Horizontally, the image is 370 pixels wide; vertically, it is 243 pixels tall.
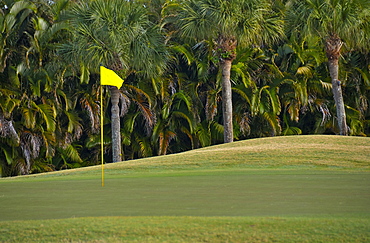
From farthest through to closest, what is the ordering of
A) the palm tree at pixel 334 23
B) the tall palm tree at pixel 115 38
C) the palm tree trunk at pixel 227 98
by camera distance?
1. the palm tree trunk at pixel 227 98
2. the palm tree at pixel 334 23
3. the tall palm tree at pixel 115 38

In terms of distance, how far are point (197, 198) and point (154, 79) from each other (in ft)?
66.3

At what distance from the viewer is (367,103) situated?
33406mm

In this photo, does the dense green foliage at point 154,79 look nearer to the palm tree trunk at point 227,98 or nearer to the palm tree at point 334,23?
the palm tree at point 334,23

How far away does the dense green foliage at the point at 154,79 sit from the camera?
25328 mm

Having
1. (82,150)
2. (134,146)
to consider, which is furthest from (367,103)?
(82,150)

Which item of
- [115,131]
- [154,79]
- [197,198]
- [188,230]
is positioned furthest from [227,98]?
[188,230]

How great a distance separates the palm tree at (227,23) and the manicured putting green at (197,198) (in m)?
13.6

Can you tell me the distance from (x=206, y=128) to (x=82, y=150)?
6.64 m

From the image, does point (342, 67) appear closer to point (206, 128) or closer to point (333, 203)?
point (206, 128)

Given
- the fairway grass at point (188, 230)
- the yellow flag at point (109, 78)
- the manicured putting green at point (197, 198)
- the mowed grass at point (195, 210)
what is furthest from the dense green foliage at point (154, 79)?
the fairway grass at point (188, 230)

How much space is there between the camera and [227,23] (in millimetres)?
24719

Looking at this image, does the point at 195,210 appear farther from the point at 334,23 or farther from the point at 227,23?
the point at 334,23

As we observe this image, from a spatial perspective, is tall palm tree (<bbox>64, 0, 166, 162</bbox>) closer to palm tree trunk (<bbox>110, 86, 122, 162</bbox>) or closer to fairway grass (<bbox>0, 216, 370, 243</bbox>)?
palm tree trunk (<bbox>110, 86, 122, 162</bbox>)

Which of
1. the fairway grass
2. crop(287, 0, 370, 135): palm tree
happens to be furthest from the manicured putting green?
crop(287, 0, 370, 135): palm tree
